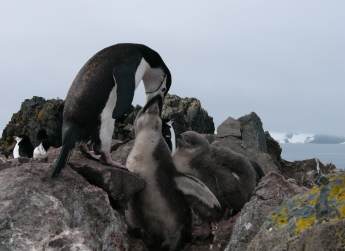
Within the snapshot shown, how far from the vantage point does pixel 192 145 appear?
5.43 m

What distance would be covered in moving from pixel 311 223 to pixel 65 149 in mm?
2582

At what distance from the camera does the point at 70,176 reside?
3.13 meters

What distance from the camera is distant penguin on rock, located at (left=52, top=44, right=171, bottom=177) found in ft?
13.0

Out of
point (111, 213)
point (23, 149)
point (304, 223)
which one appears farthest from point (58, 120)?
point (304, 223)

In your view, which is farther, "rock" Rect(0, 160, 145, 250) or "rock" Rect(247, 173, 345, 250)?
"rock" Rect(0, 160, 145, 250)

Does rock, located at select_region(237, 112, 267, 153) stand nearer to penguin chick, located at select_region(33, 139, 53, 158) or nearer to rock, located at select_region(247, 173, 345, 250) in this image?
rock, located at select_region(247, 173, 345, 250)

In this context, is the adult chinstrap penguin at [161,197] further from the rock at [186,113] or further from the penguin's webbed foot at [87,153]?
the rock at [186,113]

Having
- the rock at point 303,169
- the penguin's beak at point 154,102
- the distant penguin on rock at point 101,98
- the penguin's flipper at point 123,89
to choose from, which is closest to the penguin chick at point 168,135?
the penguin's beak at point 154,102

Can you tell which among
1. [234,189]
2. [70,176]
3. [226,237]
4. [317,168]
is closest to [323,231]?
[70,176]

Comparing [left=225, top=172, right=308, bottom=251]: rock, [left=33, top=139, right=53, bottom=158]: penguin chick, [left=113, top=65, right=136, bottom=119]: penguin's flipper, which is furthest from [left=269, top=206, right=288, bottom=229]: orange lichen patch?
[left=33, top=139, right=53, bottom=158]: penguin chick

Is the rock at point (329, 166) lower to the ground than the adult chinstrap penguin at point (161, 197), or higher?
higher

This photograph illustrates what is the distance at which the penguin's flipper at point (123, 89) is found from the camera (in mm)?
4113

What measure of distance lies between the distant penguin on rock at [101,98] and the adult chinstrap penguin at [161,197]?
429 mm

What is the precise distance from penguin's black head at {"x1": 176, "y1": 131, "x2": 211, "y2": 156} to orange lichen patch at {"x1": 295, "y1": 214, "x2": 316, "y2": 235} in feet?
11.9
